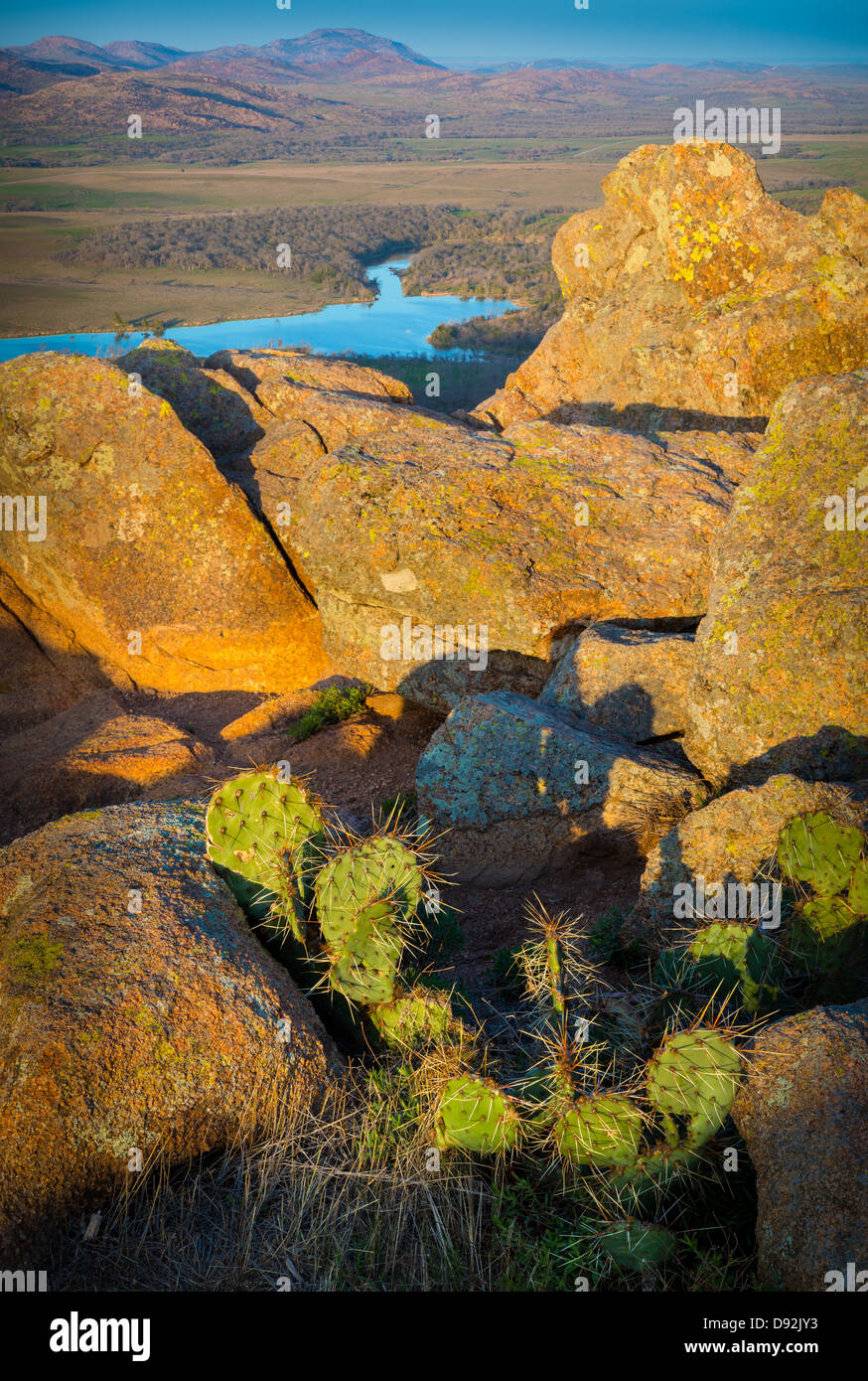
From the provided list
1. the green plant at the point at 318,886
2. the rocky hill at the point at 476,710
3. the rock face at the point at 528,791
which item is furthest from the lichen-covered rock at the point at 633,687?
the green plant at the point at 318,886

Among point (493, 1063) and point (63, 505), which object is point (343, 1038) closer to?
point (493, 1063)

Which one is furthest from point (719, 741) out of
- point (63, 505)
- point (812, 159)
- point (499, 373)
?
point (812, 159)

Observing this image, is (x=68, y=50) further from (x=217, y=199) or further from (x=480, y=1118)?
(x=480, y=1118)

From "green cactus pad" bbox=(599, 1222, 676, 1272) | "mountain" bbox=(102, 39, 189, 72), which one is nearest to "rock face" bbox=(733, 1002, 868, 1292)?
"green cactus pad" bbox=(599, 1222, 676, 1272)

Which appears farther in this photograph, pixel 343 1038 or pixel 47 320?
pixel 47 320

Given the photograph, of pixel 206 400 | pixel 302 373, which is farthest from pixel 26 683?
pixel 302 373
